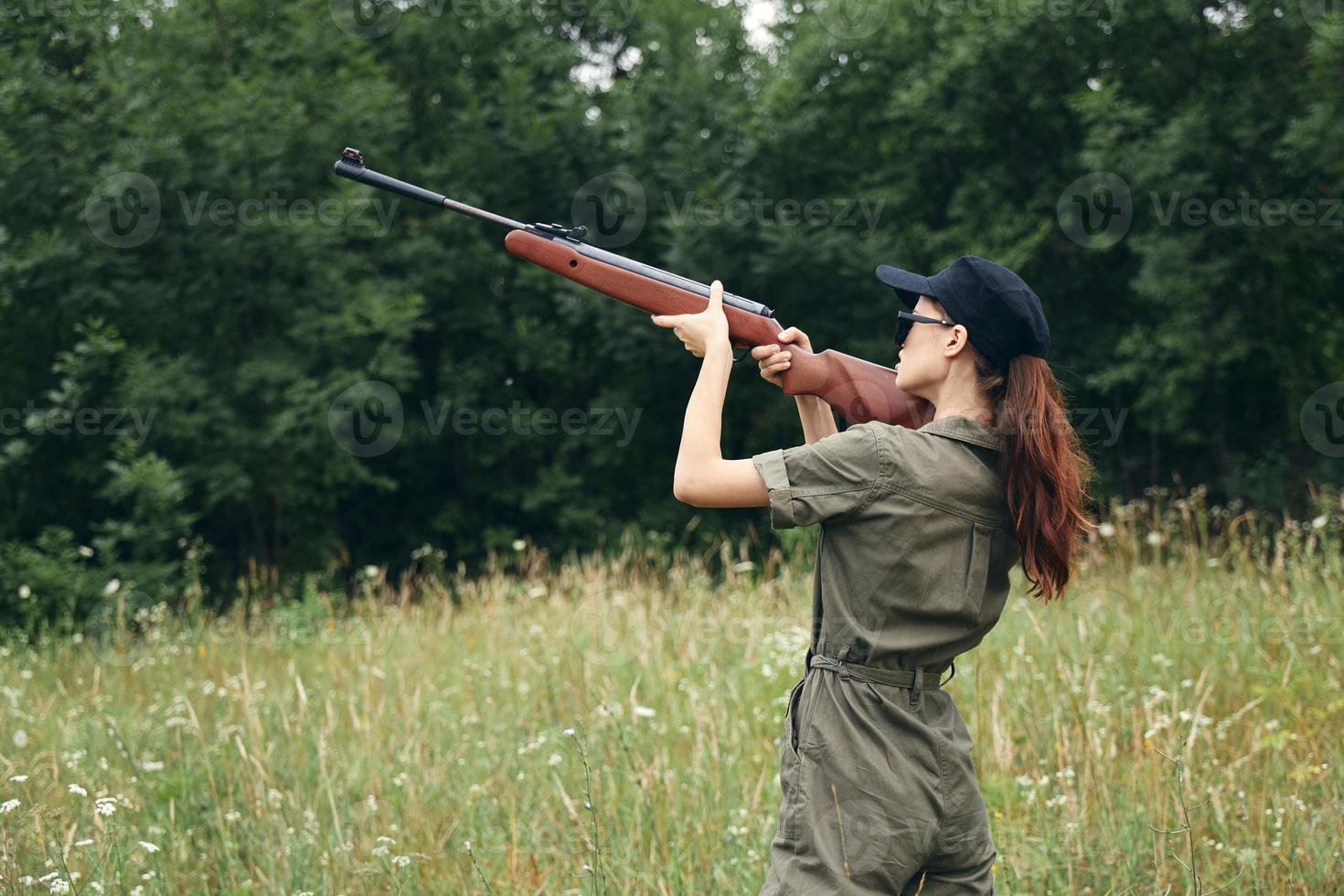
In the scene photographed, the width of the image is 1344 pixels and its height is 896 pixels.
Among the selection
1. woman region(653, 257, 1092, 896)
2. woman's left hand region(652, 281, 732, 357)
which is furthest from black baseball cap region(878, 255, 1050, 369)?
woman's left hand region(652, 281, 732, 357)

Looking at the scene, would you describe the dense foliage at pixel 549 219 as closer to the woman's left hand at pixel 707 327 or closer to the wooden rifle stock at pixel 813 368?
the wooden rifle stock at pixel 813 368

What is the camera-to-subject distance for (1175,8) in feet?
45.9

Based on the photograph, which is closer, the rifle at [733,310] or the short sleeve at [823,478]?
the short sleeve at [823,478]

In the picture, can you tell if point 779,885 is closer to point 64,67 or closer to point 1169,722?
point 1169,722

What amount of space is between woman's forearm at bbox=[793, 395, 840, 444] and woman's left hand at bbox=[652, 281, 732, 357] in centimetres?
30

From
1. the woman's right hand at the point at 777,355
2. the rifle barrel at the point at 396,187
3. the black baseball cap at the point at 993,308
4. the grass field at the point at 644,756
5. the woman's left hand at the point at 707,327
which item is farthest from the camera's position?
the grass field at the point at 644,756

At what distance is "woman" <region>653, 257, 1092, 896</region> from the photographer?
6.79 feet

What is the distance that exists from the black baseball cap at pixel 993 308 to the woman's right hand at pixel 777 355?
0.41 m

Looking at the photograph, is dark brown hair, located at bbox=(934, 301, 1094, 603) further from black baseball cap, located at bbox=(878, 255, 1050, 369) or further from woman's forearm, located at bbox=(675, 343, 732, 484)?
woman's forearm, located at bbox=(675, 343, 732, 484)

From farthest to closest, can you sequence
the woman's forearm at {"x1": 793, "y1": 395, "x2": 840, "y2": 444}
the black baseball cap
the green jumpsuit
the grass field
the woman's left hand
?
the grass field, the woman's forearm at {"x1": 793, "y1": 395, "x2": 840, "y2": 444}, the woman's left hand, the black baseball cap, the green jumpsuit

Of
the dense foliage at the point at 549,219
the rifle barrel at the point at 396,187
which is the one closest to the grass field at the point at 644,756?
the rifle barrel at the point at 396,187

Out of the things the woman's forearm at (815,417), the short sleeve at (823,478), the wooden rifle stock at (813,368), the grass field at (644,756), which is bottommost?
the grass field at (644,756)

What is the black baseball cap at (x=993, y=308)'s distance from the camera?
2.18 m

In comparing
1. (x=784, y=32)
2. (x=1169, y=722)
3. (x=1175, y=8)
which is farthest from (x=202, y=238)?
(x=1169, y=722)
